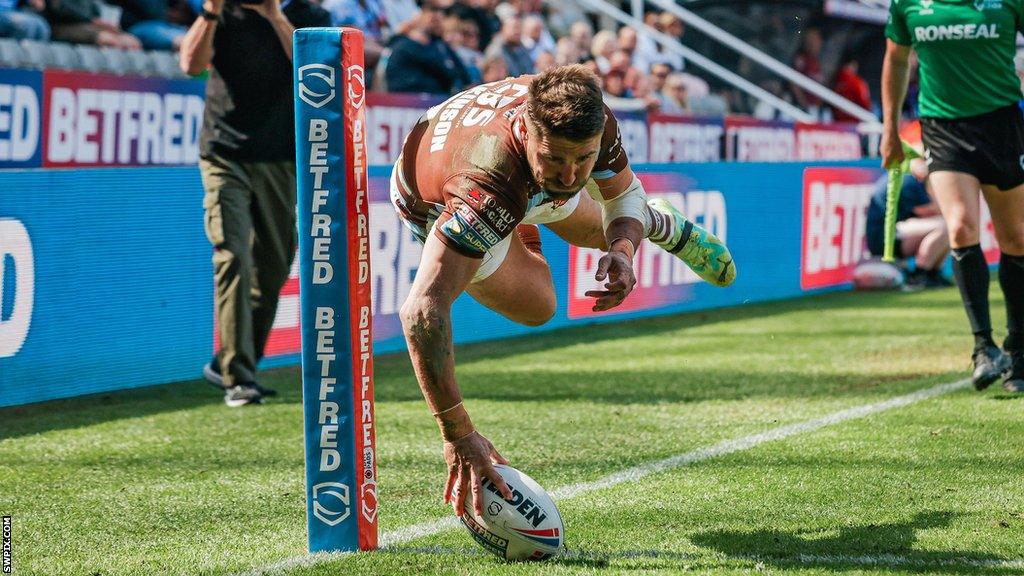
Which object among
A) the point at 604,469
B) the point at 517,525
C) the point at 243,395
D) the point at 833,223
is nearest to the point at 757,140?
the point at 833,223

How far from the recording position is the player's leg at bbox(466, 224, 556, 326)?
5328 millimetres

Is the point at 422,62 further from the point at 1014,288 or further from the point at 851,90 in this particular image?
the point at 851,90

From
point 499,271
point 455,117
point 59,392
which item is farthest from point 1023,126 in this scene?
point 59,392

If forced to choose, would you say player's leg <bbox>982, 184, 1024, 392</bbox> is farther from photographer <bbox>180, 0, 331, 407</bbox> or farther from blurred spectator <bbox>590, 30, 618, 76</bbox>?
blurred spectator <bbox>590, 30, 618, 76</bbox>

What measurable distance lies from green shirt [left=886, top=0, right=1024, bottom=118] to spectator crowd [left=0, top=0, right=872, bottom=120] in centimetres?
213

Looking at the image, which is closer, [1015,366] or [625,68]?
[1015,366]

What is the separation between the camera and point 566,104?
3.84 meters

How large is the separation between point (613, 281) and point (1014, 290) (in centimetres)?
371

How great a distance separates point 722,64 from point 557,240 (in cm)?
1310

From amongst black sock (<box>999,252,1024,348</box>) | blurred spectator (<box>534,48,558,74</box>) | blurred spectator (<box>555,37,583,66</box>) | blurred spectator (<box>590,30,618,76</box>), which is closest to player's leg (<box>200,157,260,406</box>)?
black sock (<box>999,252,1024,348</box>)

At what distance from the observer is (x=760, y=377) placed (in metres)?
7.80

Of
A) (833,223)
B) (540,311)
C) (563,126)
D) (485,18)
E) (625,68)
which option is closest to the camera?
(563,126)

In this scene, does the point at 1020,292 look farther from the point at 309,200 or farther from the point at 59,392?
the point at 59,392

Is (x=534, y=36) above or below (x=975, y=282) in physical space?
above
